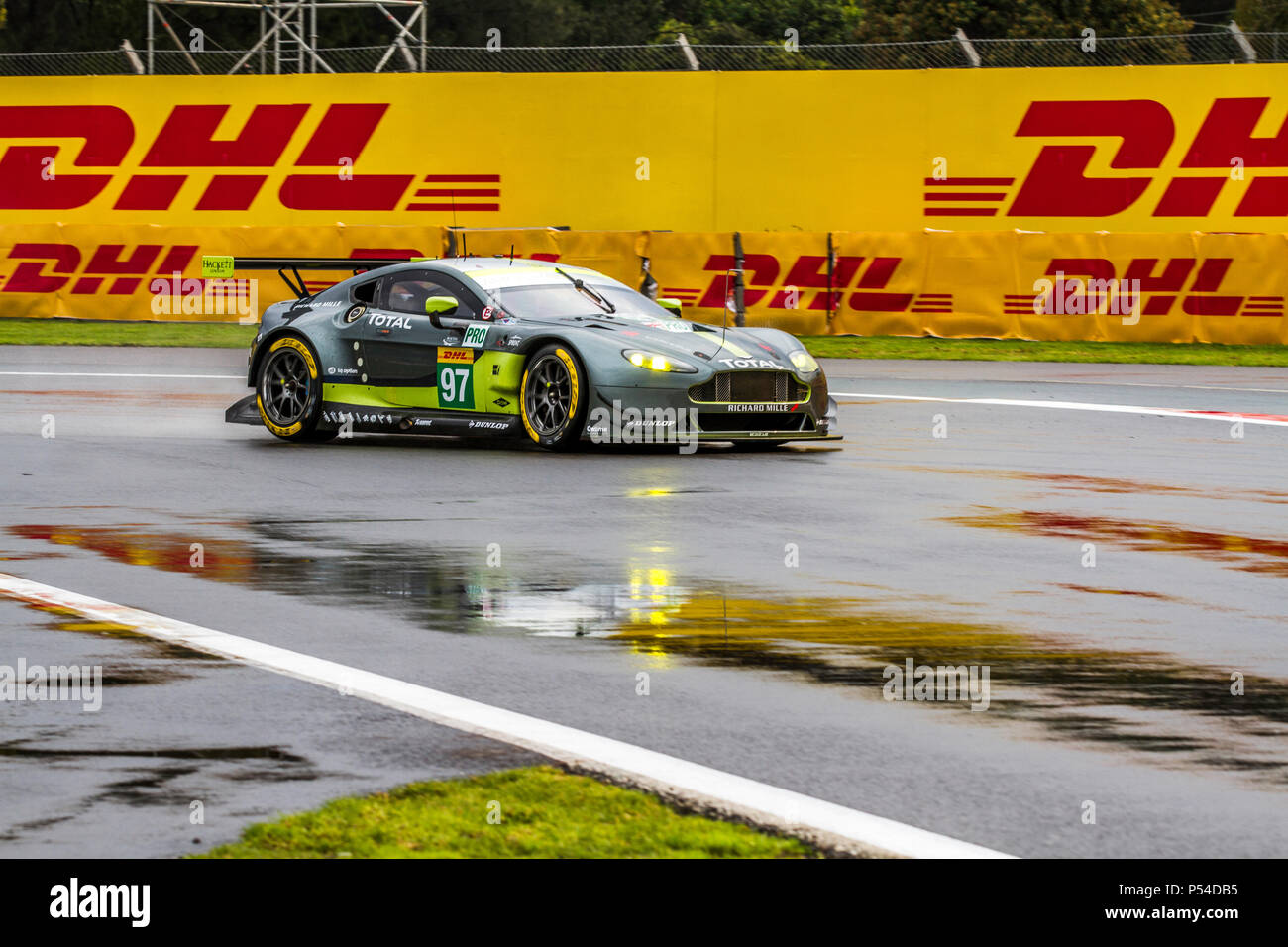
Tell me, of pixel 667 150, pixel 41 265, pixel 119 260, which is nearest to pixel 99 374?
pixel 119 260

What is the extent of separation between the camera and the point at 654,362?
13.7 m

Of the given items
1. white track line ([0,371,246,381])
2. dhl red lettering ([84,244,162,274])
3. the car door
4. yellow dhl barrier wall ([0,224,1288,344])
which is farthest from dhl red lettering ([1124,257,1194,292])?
dhl red lettering ([84,244,162,274])

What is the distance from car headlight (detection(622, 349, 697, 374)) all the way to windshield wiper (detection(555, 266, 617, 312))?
1006 mm

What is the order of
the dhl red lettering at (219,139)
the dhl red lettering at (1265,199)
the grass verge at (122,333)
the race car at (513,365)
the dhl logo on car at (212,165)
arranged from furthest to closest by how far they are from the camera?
the dhl red lettering at (219,139)
the dhl logo on car at (212,165)
the dhl red lettering at (1265,199)
the grass verge at (122,333)
the race car at (513,365)

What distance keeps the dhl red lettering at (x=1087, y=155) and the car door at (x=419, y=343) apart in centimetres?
1726

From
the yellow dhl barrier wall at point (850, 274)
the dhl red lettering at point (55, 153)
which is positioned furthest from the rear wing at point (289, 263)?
the dhl red lettering at point (55, 153)

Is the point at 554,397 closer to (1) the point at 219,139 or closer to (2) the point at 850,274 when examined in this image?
(2) the point at 850,274

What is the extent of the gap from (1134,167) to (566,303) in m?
17.5

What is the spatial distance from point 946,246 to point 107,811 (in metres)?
22.2

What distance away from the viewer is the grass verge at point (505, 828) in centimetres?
482

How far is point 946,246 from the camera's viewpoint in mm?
26438

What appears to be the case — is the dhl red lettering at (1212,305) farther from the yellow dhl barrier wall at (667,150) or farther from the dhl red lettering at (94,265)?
the dhl red lettering at (94,265)

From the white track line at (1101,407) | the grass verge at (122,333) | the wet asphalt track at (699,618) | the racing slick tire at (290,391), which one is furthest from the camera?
the grass verge at (122,333)
